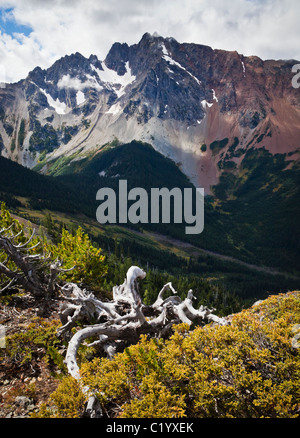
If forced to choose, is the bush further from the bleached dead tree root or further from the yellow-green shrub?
the yellow-green shrub

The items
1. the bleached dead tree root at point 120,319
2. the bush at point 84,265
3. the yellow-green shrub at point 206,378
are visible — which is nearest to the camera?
the yellow-green shrub at point 206,378

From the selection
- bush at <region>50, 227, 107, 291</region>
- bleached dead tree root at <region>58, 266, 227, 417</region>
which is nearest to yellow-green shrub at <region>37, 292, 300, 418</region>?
bleached dead tree root at <region>58, 266, 227, 417</region>

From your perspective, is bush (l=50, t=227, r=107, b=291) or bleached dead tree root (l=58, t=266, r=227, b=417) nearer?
bleached dead tree root (l=58, t=266, r=227, b=417)

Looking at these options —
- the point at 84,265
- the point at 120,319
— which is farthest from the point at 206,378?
the point at 84,265

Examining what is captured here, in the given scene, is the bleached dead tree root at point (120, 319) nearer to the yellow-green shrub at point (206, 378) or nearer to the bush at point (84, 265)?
the yellow-green shrub at point (206, 378)

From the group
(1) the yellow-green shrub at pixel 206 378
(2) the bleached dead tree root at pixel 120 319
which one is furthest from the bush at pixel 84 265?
(1) the yellow-green shrub at pixel 206 378

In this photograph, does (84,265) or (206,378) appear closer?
(206,378)

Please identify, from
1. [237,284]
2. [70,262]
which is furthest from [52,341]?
[237,284]

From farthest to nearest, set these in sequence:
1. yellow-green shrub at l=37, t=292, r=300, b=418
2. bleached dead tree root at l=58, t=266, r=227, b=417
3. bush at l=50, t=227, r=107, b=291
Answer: bush at l=50, t=227, r=107, b=291
bleached dead tree root at l=58, t=266, r=227, b=417
yellow-green shrub at l=37, t=292, r=300, b=418

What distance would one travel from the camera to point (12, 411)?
26.8 feet

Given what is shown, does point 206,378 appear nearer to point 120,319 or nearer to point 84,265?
point 120,319

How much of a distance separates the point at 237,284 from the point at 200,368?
199325 mm

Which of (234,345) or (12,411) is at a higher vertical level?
(234,345)
